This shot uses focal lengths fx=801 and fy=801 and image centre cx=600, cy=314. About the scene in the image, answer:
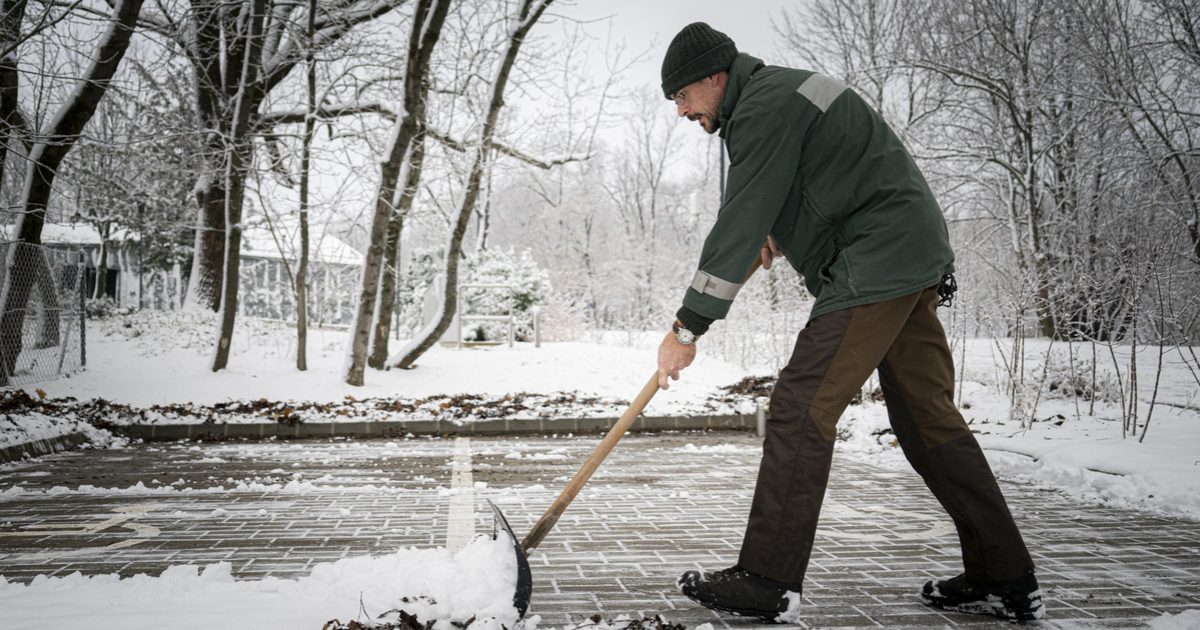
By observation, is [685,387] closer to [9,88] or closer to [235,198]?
[235,198]

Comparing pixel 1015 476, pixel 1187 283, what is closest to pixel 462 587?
pixel 1015 476

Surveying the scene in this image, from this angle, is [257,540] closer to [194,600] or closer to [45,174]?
[194,600]

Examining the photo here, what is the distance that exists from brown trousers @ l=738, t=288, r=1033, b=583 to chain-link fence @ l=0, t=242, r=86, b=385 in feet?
31.4

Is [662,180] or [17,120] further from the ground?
[662,180]

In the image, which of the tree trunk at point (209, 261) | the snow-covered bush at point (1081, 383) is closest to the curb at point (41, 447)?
the snow-covered bush at point (1081, 383)

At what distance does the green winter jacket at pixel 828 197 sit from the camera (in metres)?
2.56

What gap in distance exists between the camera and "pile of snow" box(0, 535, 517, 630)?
2420 millimetres

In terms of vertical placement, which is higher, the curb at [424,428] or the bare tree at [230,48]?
the bare tree at [230,48]

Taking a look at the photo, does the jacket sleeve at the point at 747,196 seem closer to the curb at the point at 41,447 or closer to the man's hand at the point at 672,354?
the man's hand at the point at 672,354

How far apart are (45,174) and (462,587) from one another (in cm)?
1023

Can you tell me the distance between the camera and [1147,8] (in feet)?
34.1

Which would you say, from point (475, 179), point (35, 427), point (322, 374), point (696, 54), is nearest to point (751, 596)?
point (696, 54)

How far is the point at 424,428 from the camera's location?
8266mm

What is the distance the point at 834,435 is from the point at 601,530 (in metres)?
1.61
